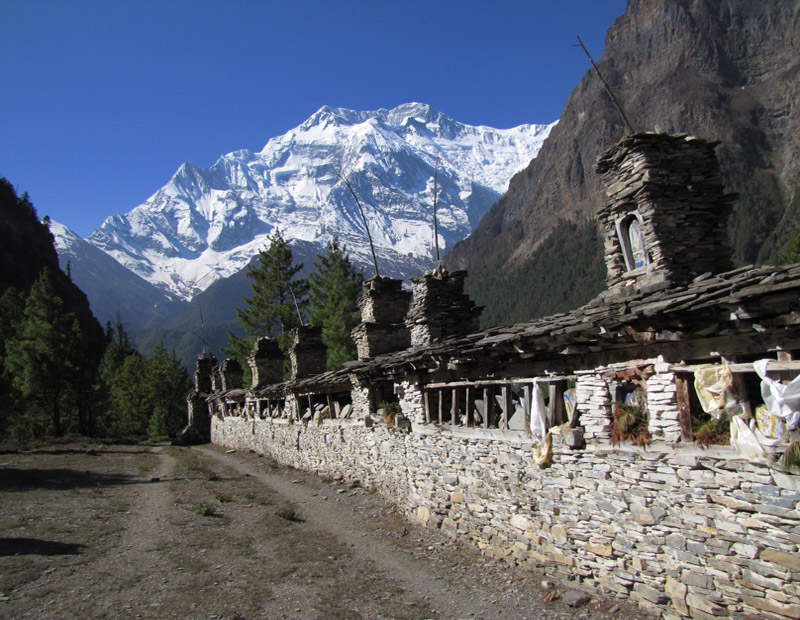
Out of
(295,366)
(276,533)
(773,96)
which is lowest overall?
(276,533)

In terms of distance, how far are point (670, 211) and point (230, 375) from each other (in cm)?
2861

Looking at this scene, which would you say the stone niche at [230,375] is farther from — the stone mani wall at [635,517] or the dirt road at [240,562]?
the stone mani wall at [635,517]

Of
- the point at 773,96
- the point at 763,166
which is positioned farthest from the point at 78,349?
the point at 773,96

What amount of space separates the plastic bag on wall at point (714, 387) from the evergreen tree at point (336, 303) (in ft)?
78.4

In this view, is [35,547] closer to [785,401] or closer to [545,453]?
[545,453]

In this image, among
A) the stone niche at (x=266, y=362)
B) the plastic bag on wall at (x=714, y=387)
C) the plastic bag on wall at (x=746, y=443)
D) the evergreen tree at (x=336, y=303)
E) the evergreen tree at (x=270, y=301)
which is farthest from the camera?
the evergreen tree at (x=270, y=301)

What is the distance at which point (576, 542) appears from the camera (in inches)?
288

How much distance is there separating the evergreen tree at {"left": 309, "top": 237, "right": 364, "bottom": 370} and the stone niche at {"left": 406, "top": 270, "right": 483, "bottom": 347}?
637 inches

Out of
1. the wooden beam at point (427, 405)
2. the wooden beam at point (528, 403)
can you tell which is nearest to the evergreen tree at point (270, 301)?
the wooden beam at point (427, 405)

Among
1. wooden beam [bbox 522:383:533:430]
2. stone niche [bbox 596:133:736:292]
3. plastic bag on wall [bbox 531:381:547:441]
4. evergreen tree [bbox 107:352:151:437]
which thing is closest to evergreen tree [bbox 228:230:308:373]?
evergreen tree [bbox 107:352:151:437]

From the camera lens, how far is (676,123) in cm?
8869

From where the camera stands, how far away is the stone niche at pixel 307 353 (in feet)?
66.6

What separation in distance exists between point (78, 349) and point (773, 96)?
9666 centimetres

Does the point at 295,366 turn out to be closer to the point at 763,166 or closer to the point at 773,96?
the point at 763,166
